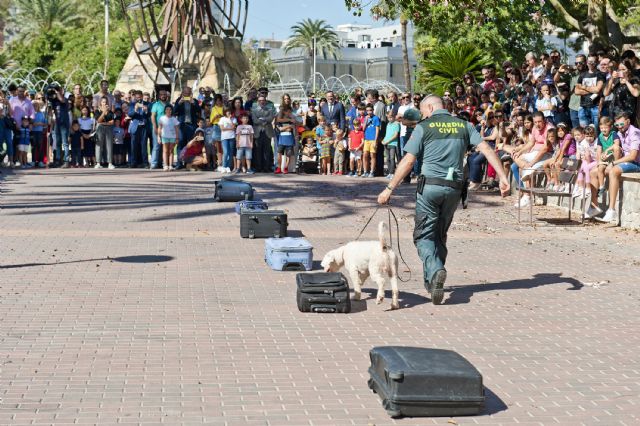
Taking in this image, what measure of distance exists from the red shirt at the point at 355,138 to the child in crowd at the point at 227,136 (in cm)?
283

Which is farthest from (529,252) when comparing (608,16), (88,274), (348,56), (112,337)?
(348,56)

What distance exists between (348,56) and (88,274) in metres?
117

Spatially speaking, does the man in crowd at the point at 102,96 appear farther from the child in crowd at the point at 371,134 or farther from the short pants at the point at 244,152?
the child in crowd at the point at 371,134

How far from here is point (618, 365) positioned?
7934mm

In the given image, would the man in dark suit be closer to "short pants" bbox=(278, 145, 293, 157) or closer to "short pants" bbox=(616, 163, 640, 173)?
"short pants" bbox=(278, 145, 293, 157)

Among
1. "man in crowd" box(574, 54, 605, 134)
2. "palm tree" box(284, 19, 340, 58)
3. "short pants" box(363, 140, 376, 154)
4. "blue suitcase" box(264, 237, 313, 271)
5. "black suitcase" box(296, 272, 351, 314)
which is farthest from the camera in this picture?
"palm tree" box(284, 19, 340, 58)

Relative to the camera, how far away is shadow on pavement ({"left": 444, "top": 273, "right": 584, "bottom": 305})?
10656 mm

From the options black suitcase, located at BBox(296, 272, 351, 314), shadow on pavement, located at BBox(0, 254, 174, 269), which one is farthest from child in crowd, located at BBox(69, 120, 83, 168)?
black suitcase, located at BBox(296, 272, 351, 314)

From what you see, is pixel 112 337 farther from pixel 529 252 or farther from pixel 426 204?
pixel 529 252

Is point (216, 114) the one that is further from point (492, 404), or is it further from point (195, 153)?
point (492, 404)

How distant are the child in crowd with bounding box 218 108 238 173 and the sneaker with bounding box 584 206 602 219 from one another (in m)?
10.6

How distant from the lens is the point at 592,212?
55.5ft

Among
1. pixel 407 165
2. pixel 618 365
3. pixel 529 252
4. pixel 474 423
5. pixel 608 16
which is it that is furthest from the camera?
pixel 608 16

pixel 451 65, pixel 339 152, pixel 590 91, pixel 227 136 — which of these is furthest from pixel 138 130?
pixel 590 91
